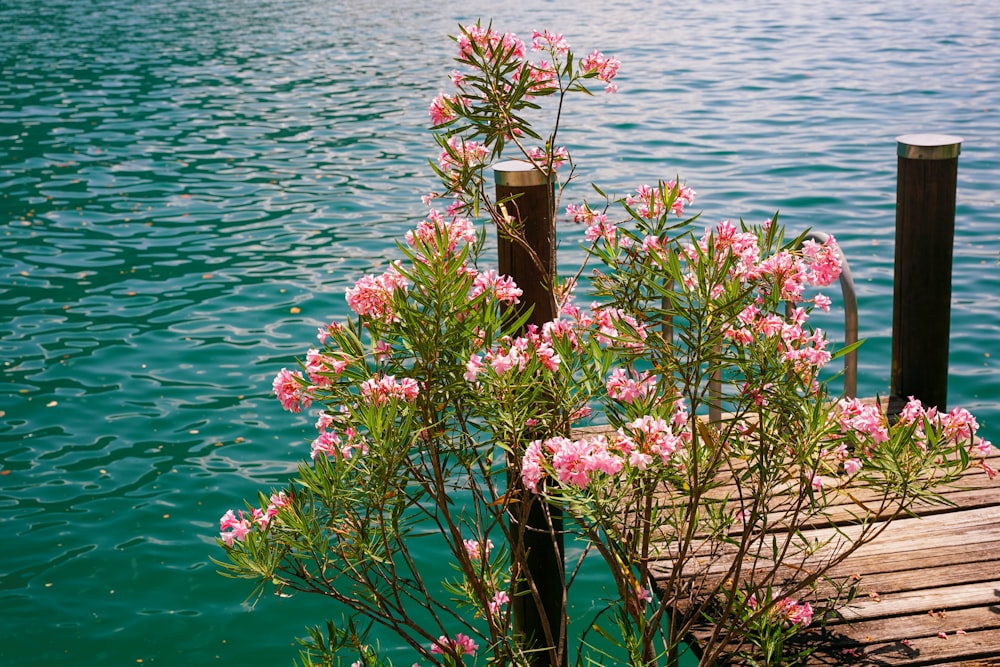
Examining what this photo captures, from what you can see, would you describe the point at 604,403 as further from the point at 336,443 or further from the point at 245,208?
the point at 245,208

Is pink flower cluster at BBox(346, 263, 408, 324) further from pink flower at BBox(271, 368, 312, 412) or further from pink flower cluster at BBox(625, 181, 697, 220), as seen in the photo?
pink flower cluster at BBox(625, 181, 697, 220)

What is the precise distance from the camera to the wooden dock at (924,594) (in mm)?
3609

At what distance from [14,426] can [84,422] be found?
45 centimetres

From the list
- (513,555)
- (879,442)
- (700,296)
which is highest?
(700,296)

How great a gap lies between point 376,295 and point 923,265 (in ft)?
11.0

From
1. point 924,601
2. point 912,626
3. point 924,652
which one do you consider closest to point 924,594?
point 924,601

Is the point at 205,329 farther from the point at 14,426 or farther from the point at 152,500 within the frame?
the point at 152,500

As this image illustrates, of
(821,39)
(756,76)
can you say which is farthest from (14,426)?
(821,39)

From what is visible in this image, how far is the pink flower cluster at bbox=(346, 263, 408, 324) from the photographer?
9.73ft

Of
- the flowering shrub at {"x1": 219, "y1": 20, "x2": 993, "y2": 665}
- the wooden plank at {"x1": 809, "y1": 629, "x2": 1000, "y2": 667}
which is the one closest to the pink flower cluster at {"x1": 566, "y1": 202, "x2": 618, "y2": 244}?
the flowering shrub at {"x1": 219, "y1": 20, "x2": 993, "y2": 665}

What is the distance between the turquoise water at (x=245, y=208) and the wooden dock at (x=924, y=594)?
2291mm

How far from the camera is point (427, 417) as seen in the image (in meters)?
3.00

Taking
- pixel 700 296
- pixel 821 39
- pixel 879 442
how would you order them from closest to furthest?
1. pixel 700 296
2. pixel 879 442
3. pixel 821 39

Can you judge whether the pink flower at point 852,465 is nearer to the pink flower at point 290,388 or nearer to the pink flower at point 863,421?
the pink flower at point 863,421
